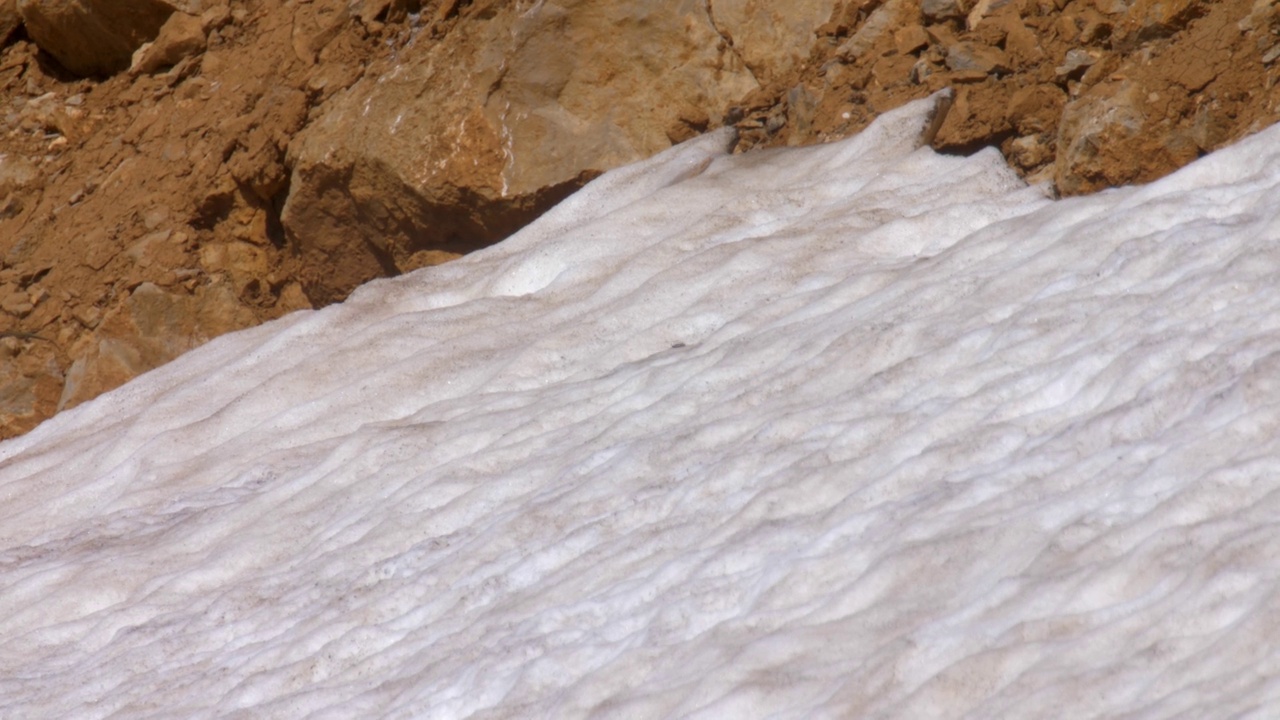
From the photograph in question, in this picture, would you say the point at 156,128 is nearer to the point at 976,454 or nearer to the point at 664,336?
the point at 664,336

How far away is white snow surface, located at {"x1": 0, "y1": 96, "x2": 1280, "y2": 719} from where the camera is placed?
8.86ft

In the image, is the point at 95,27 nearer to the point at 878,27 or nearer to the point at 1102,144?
the point at 878,27

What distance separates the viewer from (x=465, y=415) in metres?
4.95

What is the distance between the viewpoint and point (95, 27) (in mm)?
9664

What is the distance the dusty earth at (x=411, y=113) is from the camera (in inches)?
224

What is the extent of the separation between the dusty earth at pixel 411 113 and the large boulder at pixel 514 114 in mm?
13

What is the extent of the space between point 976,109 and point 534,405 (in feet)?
8.16

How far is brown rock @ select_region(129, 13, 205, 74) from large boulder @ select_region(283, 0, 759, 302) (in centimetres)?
190

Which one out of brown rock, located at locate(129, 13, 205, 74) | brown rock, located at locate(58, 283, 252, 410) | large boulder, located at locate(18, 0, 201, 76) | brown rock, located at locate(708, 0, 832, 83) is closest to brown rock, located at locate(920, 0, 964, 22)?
brown rock, located at locate(708, 0, 832, 83)

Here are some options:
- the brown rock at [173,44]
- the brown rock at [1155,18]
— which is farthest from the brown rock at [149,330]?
the brown rock at [1155,18]

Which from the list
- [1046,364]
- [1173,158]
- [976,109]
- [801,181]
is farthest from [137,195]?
[1046,364]

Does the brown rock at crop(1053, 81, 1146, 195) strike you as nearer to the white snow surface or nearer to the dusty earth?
the dusty earth

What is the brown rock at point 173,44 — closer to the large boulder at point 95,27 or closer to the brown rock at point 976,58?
the large boulder at point 95,27

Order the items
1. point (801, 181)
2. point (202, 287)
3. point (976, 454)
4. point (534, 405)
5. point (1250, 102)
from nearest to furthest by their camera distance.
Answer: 1. point (976, 454)
2. point (534, 405)
3. point (1250, 102)
4. point (801, 181)
5. point (202, 287)
